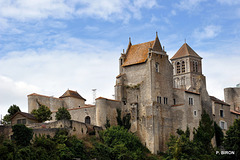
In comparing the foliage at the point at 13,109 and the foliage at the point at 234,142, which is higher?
the foliage at the point at 13,109

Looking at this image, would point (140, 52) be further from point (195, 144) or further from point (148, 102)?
point (195, 144)

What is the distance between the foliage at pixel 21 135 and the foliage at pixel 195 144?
62.5ft

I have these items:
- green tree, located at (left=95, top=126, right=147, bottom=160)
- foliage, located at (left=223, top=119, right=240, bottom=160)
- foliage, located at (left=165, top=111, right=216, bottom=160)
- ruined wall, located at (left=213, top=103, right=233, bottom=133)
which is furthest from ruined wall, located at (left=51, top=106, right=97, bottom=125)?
ruined wall, located at (left=213, top=103, right=233, bottom=133)

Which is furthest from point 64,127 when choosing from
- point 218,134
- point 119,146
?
point 218,134

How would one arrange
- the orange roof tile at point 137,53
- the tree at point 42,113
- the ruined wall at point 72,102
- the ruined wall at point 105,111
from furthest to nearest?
1. the ruined wall at point 72,102
2. the orange roof tile at point 137,53
3. the ruined wall at point 105,111
4. the tree at point 42,113

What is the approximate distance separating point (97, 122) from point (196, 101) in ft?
52.8

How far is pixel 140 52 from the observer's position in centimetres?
8138

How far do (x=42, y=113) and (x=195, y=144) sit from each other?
22779 millimetres

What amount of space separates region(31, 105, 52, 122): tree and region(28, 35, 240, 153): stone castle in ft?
15.1

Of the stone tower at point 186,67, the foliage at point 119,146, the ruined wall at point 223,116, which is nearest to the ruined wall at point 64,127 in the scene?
the foliage at point 119,146

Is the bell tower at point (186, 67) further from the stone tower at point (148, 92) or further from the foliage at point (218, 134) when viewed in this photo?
the stone tower at point (148, 92)

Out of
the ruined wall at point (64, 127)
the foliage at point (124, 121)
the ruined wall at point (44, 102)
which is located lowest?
the ruined wall at point (64, 127)

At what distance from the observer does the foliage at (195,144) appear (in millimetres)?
67000

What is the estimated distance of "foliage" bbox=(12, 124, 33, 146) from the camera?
200 feet
